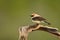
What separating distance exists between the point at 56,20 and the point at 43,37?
7.5 inches

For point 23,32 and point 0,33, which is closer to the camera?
point 23,32

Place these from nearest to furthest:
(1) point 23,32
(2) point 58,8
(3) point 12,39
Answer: (1) point 23,32
(3) point 12,39
(2) point 58,8

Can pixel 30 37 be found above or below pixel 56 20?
below

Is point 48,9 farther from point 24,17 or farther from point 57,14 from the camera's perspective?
point 24,17

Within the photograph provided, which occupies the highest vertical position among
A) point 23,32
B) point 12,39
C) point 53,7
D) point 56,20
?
point 53,7

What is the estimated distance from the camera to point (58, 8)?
6.02 feet

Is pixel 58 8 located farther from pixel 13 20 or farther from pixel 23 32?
pixel 23 32

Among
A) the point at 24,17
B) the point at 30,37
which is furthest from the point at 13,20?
the point at 30,37

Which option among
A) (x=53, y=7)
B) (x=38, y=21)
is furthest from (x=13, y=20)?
(x=38, y=21)

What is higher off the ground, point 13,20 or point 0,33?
point 13,20

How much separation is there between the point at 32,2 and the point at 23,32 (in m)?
1.03

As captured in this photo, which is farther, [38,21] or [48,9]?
[48,9]

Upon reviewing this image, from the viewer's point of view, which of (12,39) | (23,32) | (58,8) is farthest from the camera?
(58,8)

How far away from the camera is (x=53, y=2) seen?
1.85 meters
